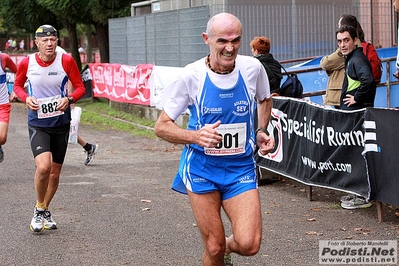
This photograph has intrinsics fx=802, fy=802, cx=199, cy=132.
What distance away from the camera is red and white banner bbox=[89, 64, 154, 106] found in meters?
20.5

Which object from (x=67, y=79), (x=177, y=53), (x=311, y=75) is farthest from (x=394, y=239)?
(x=177, y=53)

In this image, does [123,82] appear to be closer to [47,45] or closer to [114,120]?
[114,120]

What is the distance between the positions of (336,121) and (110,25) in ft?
55.3

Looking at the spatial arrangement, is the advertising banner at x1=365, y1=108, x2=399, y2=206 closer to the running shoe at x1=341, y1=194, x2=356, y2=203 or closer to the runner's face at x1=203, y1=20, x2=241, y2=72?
the running shoe at x1=341, y1=194, x2=356, y2=203

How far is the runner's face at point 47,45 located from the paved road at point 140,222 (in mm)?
1901

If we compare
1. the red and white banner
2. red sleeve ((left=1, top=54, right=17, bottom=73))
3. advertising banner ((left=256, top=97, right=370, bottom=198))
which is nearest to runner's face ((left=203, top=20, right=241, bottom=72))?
advertising banner ((left=256, top=97, right=370, bottom=198))

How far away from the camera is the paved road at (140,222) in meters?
7.38

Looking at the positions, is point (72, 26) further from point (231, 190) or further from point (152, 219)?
point (231, 190)

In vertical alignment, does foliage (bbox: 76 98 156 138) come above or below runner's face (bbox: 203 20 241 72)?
below

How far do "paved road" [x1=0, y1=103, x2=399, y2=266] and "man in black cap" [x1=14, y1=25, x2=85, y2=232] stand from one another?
42 cm

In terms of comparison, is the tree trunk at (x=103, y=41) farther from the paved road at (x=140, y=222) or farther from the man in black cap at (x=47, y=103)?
the man in black cap at (x=47, y=103)

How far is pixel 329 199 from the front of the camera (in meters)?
9.90

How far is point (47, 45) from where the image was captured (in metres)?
8.55

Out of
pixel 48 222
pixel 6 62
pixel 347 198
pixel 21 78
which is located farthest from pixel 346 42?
pixel 6 62
